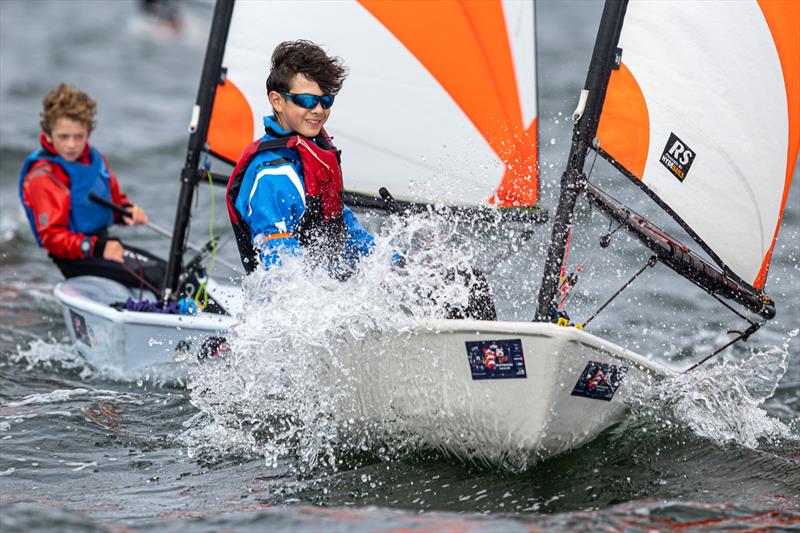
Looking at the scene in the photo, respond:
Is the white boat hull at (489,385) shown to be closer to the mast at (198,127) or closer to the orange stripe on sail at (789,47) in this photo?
the orange stripe on sail at (789,47)

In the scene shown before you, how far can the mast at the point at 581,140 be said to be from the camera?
343cm

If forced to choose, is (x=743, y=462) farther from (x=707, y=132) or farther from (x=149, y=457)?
(x=149, y=457)

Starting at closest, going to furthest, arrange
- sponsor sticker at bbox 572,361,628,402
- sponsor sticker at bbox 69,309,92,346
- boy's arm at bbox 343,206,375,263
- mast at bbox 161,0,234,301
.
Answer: sponsor sticker at bbox 572,361,628,402 < boy's arm at bbox 343,206,375,263 < mast at bbox 161,0,234,301 < sponsor sticker at bbox 69,309,92,346

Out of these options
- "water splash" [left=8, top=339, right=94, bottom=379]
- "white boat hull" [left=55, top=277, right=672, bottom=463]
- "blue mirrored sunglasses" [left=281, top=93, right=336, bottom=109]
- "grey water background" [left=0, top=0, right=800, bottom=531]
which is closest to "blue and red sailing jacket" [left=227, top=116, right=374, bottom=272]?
"blue mirrored sunglasses" [left=281, top=93, right=336, bottom=109]

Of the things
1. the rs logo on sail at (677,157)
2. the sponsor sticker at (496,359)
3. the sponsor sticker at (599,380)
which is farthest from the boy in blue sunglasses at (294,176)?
the rs logo on sail at (677,157)

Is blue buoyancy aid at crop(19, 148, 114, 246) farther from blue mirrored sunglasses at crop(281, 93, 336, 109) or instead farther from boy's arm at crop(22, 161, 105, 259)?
blue mirrored sunglasses at crop(281, 93, 336, 109)

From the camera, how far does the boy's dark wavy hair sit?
11.2 feet

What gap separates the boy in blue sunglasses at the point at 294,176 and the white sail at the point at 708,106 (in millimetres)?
941

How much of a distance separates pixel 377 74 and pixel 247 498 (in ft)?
7.08

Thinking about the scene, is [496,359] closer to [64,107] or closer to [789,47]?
[789,47]

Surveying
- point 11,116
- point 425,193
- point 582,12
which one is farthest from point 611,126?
point 582,12

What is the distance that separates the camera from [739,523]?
3057 mm

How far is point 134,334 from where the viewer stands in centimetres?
481

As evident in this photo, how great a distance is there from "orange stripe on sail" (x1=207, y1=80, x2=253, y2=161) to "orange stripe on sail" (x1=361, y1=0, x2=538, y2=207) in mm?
723
